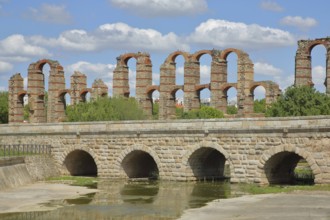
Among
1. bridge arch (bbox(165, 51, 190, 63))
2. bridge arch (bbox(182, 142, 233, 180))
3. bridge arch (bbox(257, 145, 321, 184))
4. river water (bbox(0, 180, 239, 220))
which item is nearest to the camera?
river water (bbox(0, 180, 239, 220))

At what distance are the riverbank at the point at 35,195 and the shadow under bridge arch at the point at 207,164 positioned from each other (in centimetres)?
666

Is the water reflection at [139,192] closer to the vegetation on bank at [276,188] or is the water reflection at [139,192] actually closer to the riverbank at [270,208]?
the riverbank at [270,208]

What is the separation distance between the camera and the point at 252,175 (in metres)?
36.5

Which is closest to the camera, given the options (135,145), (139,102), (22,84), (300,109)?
(135,145)

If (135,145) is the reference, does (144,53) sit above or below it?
above

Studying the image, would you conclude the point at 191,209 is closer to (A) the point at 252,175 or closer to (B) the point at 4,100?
(A) the point at 252,175

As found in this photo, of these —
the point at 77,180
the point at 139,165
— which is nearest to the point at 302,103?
the point at 139,165

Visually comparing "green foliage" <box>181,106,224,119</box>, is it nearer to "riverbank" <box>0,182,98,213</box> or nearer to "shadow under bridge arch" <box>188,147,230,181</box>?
"shadow under bridge arch" <box>188,147,230,181</box>

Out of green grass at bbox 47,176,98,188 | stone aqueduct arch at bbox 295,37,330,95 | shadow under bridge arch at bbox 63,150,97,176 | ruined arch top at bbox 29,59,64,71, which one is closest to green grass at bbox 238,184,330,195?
green grass at bbox 47,176,98,188

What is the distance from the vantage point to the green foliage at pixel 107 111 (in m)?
58.2

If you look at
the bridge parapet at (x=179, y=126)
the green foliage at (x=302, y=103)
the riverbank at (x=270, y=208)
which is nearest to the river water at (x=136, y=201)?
the riverbank at (x=270, y=208)

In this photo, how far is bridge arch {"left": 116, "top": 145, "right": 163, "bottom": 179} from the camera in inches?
1601

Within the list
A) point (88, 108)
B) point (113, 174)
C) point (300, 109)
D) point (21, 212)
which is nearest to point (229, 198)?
point (21, 212)

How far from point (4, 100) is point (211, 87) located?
103 ft
